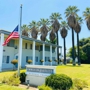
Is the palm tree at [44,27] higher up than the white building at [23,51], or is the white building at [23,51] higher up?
the palm tree at [44,27]

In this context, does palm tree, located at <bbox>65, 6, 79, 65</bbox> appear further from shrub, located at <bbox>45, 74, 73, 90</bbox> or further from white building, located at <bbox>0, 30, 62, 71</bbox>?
shrub, located at <bbox>45, 74, 73, 90</bbox>

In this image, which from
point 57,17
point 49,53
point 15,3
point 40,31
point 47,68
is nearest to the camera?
point 47,68

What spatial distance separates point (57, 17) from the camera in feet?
149

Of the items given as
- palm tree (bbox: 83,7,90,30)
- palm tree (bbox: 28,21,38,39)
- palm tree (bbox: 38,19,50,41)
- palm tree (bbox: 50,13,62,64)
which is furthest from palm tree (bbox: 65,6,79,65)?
palm tree (bbox: 28,21,38,39)

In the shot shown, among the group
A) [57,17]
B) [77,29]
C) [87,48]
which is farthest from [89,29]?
[87,48]

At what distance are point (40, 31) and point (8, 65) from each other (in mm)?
25907

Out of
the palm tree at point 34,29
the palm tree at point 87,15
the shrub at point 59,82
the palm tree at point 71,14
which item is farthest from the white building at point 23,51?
the shrub at point 59,82

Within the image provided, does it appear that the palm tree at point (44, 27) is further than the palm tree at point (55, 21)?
Yes

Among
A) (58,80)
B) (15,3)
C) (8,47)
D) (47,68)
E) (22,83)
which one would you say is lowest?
(22,83)

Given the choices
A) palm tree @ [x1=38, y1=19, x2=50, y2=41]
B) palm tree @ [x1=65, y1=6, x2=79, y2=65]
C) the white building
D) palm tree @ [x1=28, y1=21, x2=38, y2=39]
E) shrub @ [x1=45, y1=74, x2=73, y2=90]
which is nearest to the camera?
shrub @ [x1=45, y1=74, x2=73, y2=90]

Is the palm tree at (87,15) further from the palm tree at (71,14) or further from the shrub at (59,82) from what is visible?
the shrub at (59,82)

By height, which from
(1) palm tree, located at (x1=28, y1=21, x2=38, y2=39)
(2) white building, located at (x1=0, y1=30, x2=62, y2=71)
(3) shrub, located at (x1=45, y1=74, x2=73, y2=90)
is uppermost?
(1) palm tree, located at (x1=28, y1=21, x2=38, y2=39)

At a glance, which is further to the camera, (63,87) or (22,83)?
(22,83)

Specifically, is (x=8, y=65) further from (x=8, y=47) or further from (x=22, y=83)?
(x=22, y=83)
